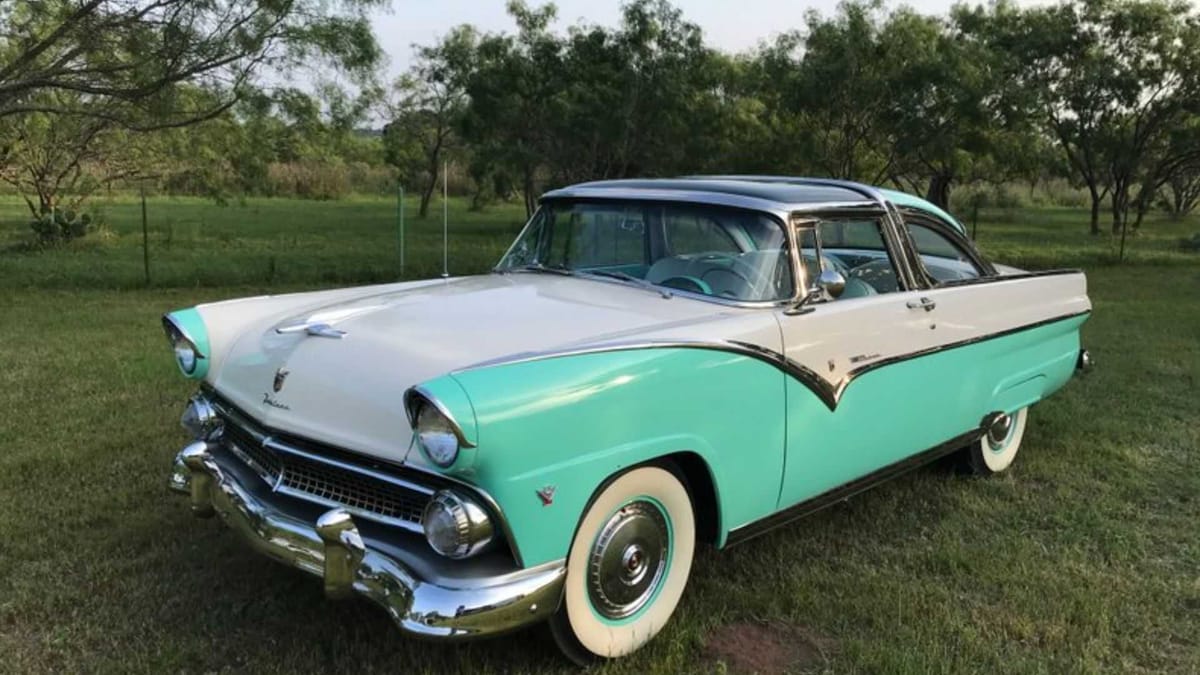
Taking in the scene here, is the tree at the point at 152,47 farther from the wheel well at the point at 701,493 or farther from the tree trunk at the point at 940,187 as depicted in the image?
the tree trunk at the point at 940,187

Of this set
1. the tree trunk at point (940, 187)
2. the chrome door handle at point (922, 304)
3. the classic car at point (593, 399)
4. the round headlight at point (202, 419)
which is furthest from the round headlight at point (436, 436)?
the tree trunk at point (940, 187)

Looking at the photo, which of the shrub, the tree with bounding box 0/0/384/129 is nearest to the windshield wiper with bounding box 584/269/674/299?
the tree with bounding box 0/0/384/129

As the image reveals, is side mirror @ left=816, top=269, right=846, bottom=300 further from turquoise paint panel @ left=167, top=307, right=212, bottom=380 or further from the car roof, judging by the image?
turquoise paint panel @ left=167, top=307, right=212, bottom=380

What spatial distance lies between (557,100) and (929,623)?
14996 millimetres

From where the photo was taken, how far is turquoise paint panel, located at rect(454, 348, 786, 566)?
2482mm

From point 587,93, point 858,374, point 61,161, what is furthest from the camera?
point 61,161

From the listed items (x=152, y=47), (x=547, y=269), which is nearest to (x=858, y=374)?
(x=547, y=269)

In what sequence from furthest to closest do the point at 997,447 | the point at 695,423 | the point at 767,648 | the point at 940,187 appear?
the point at 940,187, the point at 997,447, the point at 767,648, the point at 695,423

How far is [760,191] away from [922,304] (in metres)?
0.87

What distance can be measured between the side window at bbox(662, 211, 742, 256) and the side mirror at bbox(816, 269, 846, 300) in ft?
1.12

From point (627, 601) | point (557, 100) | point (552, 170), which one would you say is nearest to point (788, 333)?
point (627, 601)

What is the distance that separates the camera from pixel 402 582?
252 centimetres

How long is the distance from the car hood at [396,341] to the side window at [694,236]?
30 cm

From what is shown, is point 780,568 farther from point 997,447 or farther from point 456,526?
point 997,447
